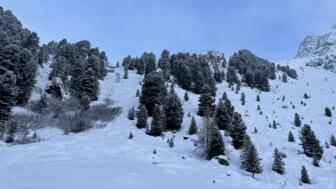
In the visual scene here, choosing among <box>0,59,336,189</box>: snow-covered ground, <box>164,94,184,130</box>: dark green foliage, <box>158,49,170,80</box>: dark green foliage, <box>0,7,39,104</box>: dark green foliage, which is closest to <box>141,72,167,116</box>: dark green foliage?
<box>0,59,336,189</box>: snow-covered ground

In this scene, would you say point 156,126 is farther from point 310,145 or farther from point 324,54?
point 324,54

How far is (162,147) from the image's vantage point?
26.4 meters

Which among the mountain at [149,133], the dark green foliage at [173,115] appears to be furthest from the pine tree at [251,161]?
the dark green foliage at [173,115]

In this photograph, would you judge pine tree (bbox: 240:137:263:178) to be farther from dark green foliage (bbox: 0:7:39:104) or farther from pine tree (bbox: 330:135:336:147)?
dark green foliage (bbox: 0:7:39:104)

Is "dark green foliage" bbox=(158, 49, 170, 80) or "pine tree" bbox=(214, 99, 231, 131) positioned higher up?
"dark green foliage" bbox=(158, 49, 170, 80)

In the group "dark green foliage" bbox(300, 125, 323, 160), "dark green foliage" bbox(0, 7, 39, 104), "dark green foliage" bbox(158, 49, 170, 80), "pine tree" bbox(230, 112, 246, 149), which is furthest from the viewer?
"dark green foliage" bbox(158, 49, 170, 80)

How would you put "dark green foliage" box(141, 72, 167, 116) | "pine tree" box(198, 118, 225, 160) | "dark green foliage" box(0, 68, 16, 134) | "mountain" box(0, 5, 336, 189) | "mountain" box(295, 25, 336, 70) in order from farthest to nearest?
"mountain" box(295, 25, 336, 70)
"dark green foliage" box(141, 72, 167, 116)
"dark green foliage" box(0, 68, 16, 134)
"pine tree" box(198, 118, 225, 160)
"mountain" box(0, 5, 336, 189)

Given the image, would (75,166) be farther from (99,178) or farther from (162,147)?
(162,147)

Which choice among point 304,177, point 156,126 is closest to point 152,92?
point 156,126

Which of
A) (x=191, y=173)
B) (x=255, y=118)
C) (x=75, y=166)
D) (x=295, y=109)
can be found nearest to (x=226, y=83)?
(x=295, y=109)

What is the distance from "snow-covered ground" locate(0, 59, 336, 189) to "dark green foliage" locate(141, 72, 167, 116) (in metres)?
3.31

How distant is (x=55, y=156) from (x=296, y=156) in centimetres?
2281

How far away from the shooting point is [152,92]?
38906mm

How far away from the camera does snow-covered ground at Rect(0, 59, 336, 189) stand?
1359 centimetres
